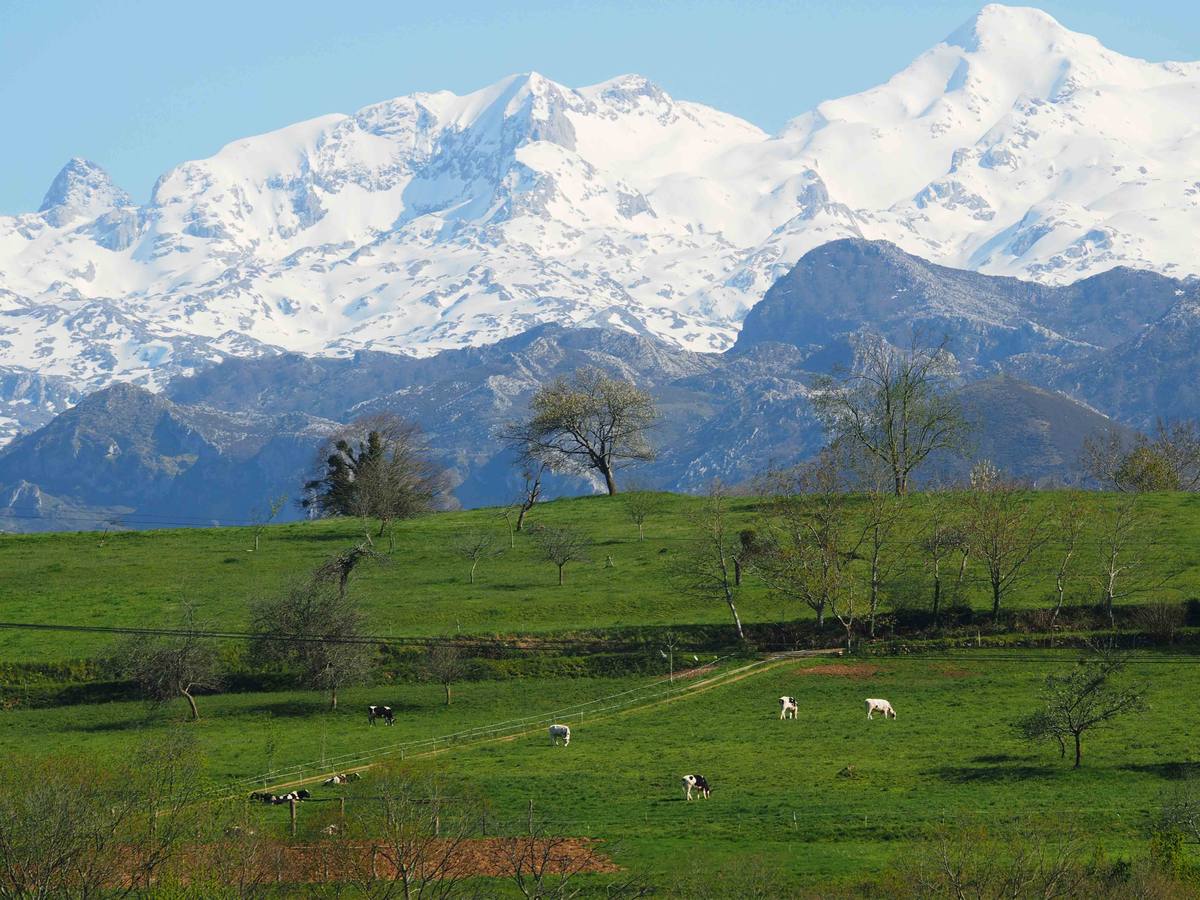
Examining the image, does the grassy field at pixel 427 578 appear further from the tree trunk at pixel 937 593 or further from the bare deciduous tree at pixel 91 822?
the bare deciduous tree at pixel 91 822

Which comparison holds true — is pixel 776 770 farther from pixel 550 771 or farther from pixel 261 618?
pixel 261 618

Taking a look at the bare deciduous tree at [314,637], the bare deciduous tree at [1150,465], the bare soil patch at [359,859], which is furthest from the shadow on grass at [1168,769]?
the bare deciduous tree at [1150,465]

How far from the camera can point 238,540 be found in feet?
438

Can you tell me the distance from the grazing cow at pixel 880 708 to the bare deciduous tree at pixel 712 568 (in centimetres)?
1626

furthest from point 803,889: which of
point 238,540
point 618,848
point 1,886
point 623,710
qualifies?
point 238,540

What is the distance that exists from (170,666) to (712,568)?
3766cm

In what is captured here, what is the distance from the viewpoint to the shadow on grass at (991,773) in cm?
6831

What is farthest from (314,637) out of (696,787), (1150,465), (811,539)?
(1150,465)

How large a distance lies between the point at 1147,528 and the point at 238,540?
7196cm

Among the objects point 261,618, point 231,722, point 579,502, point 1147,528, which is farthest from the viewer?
point 579,502

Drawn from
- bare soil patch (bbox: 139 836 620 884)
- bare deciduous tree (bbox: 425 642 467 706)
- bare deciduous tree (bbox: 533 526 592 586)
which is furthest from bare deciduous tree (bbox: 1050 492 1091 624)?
bare soil patch (bbox: 139 836 620 884)

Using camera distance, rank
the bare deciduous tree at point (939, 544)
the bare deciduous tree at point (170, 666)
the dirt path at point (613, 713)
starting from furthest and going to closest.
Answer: the bare deciduous tree at point (939, 544), the bare deciduous tree at point (170, 666), the dirt path at point (613, 713)

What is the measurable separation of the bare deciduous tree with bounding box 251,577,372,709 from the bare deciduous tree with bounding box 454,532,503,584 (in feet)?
78.9

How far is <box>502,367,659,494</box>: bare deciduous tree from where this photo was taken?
6004 inches
